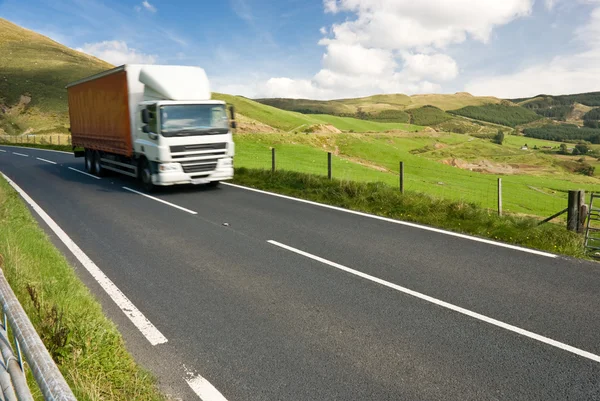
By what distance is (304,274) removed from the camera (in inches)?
265

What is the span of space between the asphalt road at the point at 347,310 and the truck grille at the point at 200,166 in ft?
13.2

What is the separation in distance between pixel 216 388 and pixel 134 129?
1250 cm

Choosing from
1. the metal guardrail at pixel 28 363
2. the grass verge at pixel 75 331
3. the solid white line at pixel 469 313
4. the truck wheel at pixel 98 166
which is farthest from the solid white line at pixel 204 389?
the truck wheel at pixel 98 166

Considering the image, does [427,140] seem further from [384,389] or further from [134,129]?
[384,389]

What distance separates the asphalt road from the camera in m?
4.01

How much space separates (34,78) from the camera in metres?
88.9

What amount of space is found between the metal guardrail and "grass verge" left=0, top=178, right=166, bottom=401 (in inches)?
41.4

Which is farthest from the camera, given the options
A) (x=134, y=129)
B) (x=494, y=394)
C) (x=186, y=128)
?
(x=134, y=129)

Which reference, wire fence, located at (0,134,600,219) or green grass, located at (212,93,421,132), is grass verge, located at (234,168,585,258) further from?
green grass, located at (212,93,421,132)

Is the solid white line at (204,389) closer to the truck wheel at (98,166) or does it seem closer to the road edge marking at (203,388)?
the road edge marking at (203,388)

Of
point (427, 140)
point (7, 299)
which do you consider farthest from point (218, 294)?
point (427, 140)

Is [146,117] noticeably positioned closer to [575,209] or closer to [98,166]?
[98,166]

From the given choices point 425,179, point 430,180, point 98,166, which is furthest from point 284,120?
point 98,166

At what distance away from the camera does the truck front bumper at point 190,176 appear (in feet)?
44.2
